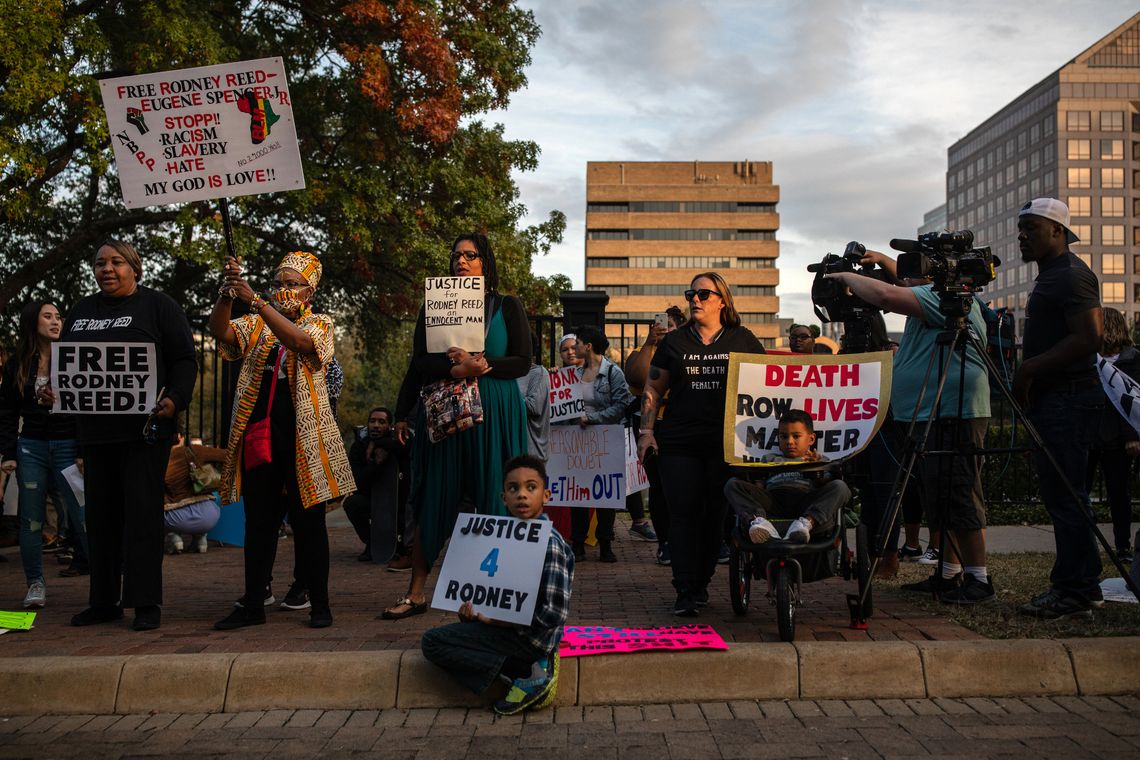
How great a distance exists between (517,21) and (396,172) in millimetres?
4012

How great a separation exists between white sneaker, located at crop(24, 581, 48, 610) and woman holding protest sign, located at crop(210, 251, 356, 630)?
5.07 feet

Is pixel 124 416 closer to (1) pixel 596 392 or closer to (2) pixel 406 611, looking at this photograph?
(2) pixel 406 611

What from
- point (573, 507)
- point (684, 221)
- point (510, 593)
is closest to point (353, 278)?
point (573, 507)

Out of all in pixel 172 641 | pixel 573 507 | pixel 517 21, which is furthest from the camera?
pixel 517 21

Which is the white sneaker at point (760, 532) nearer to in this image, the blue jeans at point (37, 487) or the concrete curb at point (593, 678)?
the concrete curb at point (593, 678)

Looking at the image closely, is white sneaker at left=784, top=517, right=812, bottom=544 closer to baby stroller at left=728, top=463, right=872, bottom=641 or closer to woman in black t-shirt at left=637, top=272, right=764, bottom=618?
baby stroller at left=728, top=463, right=872, bottom=641

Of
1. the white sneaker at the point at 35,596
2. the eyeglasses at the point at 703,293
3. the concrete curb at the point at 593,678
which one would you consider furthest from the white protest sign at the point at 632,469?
the white sneaker at the point at 35,596

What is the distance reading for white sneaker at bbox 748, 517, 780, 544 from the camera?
5.24 meters

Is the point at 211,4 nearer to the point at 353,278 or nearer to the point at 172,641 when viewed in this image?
the point at 353,278

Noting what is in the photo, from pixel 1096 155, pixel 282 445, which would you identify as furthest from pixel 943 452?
pixel 1096 155

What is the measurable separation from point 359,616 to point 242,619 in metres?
0.66

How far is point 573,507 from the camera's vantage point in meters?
8.98

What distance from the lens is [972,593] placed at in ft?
20.0

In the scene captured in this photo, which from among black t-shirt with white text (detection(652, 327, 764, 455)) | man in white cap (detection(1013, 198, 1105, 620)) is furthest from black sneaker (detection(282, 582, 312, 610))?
man in white cap (detection(1013, 198, 1105, 620))
